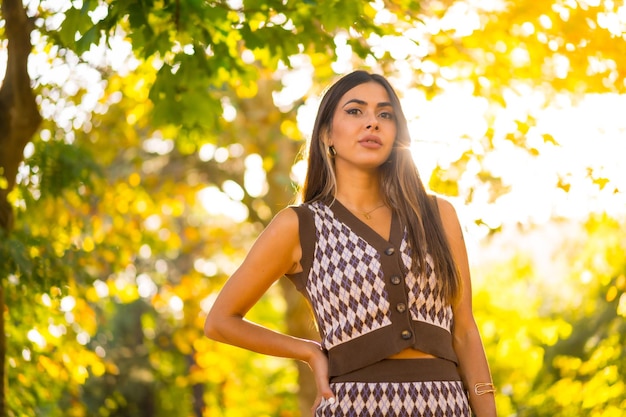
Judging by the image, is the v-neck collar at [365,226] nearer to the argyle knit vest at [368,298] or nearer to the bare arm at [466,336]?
the argyle knit vest at [368,298]

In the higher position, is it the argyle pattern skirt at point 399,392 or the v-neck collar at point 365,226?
the v-neck collar at point 365,226

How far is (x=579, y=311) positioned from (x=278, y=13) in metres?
6.58

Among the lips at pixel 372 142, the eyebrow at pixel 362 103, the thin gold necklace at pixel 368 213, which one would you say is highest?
the eyebrow at pixel 362 103

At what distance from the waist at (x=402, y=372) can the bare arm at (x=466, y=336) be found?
151 millimetres

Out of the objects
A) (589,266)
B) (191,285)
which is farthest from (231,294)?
(191,285)

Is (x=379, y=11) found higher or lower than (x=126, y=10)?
higher

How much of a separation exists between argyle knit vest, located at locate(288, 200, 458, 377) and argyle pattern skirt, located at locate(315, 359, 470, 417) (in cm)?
4

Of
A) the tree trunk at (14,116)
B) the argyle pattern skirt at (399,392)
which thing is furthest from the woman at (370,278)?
the tree trunk at (14,116)

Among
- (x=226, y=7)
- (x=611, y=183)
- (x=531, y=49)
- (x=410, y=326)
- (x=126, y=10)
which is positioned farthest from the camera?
(x=531, y=49)

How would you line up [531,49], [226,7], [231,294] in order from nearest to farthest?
[231,294] < [226,7] < [531,49]

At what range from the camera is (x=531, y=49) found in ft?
23.2

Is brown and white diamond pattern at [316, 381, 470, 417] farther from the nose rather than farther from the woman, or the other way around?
the nose

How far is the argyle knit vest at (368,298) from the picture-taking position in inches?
135

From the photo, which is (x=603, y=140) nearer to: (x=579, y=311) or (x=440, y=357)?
(x=440, y=357)
